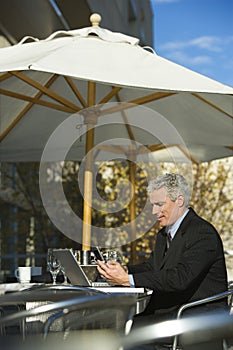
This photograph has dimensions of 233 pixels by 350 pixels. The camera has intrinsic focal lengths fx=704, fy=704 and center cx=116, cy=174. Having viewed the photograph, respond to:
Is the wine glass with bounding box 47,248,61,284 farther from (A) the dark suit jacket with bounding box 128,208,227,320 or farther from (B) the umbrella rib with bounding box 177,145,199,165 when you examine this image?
(B) the umbrella rib with bounding box 177,145,199,165

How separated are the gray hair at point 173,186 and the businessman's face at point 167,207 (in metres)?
0.02

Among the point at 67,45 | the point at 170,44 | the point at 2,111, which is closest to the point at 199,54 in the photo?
the point at 170,44

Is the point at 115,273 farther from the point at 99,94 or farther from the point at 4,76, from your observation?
the point at 99,94

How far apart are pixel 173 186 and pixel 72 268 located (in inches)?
29.4

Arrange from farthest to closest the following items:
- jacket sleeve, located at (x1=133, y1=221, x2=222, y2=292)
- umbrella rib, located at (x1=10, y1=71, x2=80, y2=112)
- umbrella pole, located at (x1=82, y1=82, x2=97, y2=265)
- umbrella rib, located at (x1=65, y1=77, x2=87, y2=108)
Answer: umbrella rib, located at (x1=65, y1=77, x2=87, y2=108) < umbrella pole, located at (x1=82, y1=82, x2=97, y2=265) < umbrella rib, located at (x1=10, y1=71, x2=80, y2=112) < jacket sleeve, located at (x1=133, y1=221, x2=222, y2=292)

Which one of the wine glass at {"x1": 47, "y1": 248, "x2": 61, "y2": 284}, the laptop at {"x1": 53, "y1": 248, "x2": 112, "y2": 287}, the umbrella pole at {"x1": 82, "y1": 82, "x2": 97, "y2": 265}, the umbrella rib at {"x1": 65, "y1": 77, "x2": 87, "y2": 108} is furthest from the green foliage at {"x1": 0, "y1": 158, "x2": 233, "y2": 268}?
the laptop at {"x1": 53, "y1": 248, "x2": 112, "y2": 287}

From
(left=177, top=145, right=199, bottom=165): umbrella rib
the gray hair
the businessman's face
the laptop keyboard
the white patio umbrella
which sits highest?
the white patio umbrella

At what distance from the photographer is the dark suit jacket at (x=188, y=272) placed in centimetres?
364

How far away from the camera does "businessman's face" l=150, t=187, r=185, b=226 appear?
4.06m

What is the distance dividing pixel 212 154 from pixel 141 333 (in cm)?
680

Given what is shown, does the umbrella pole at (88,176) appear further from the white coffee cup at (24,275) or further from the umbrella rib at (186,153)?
the umbrella rib at (186,153)

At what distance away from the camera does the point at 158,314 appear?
3.90 m

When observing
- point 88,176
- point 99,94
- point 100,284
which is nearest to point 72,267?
point 100,284

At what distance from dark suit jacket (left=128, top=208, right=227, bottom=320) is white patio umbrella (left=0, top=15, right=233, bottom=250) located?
1004 mm
